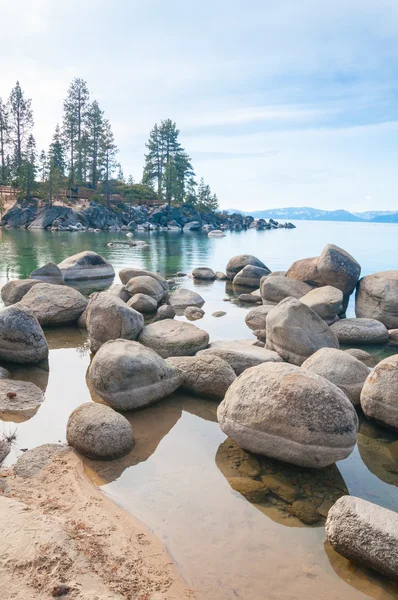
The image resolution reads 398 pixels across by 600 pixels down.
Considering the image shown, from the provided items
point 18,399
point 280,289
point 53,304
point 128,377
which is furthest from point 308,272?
point 18,399

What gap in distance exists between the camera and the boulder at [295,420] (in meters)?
5.47

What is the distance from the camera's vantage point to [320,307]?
42.4ft

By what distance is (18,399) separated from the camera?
292 inches

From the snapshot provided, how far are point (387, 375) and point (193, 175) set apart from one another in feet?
270

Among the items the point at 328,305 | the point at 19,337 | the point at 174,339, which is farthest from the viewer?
the point at 328,305

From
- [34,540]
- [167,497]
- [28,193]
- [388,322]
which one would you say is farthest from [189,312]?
[28,193]

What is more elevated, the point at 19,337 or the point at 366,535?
the point at 19,337

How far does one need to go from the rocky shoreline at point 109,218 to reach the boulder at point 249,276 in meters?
42.4

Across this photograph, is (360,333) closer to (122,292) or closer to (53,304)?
(122,292)

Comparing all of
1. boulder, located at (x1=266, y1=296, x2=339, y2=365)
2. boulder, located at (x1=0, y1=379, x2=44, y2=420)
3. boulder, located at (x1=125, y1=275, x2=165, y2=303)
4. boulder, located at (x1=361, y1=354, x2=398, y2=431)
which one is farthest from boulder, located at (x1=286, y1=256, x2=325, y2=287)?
boulder, located at (x1=0, y1=379, x2=44, y2=420)

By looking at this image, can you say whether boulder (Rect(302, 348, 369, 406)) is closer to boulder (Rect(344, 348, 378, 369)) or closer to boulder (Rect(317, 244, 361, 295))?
boulder (Rect(344, 348, 378, 369))

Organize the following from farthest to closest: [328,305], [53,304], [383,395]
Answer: [328,305] < [53,304] < [383,395]

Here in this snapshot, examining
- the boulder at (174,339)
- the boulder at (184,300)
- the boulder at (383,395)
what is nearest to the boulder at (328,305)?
the boulder at (174,339)

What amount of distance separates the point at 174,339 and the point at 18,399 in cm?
358
